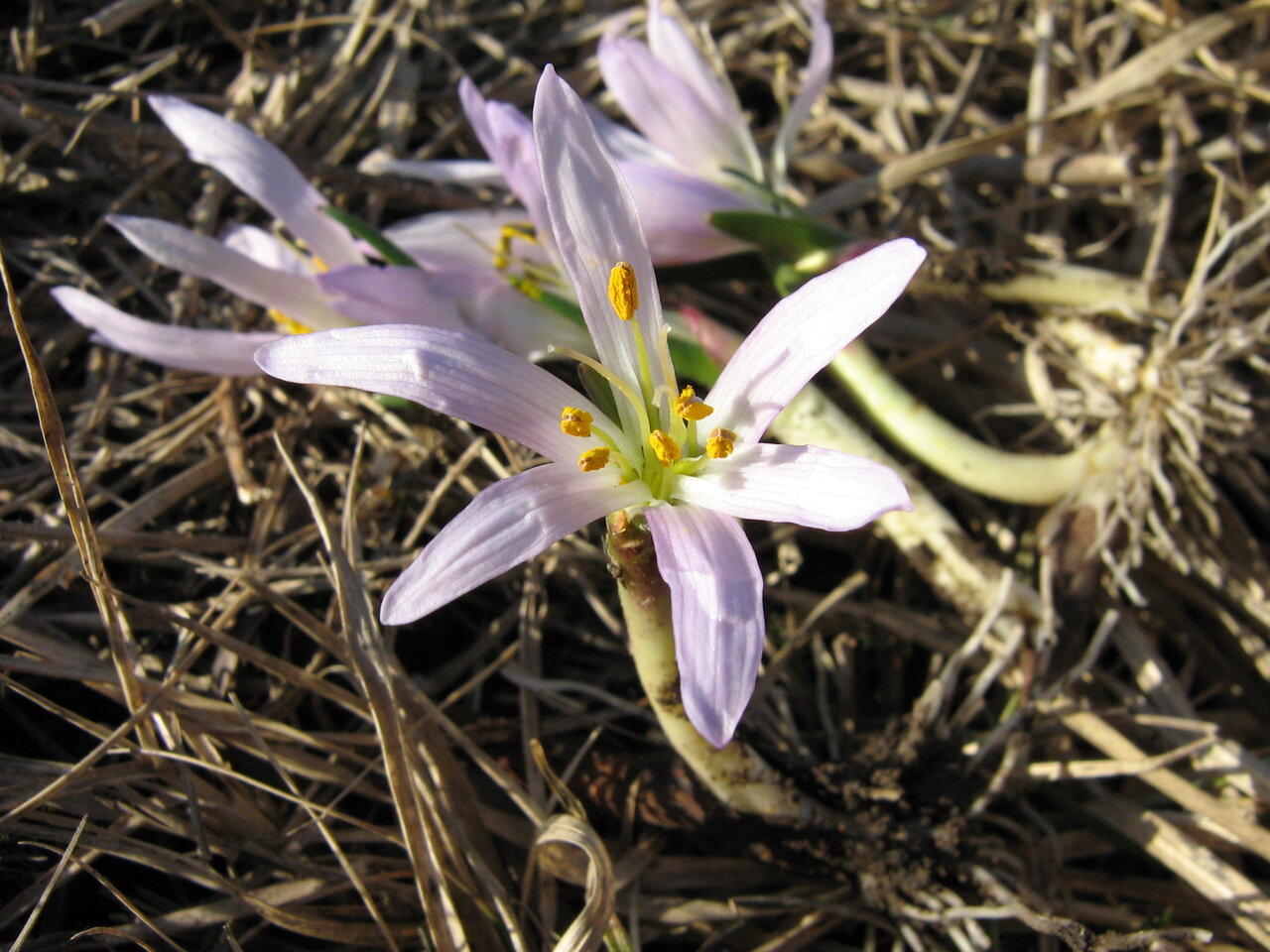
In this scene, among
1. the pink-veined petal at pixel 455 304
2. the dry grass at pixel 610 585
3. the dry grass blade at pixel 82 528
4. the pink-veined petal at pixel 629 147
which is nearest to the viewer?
the dry grass blade at pixel 82 528

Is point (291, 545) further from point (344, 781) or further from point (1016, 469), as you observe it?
point (1016, 469)

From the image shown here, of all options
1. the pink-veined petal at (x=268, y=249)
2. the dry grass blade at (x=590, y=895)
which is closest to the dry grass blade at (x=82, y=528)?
the pink-veined petal at (x=268, y=249)

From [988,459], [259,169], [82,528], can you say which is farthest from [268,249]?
[988,459]

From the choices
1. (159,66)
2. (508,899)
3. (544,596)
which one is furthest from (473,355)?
(159,66)

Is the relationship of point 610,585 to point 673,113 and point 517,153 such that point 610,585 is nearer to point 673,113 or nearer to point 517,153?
point 517,153

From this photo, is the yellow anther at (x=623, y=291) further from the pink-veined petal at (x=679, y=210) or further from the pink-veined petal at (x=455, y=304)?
the pink-veined petal at (x=679, y=210)

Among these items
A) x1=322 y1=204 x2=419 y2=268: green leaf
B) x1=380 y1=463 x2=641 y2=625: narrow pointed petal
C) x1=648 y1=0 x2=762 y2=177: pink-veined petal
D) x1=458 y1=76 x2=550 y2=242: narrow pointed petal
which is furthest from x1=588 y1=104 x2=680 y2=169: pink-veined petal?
x1=380 y1=463 x2=641 y2=625: narrow pointed petal

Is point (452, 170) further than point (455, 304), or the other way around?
point (452, 170)

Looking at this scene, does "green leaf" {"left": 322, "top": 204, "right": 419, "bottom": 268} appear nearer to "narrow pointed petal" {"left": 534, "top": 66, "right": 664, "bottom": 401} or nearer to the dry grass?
the dry grass
